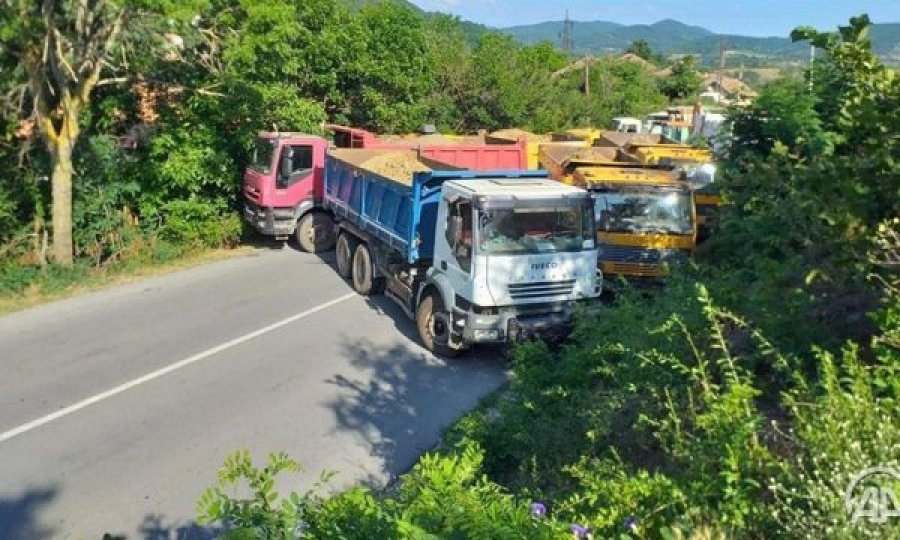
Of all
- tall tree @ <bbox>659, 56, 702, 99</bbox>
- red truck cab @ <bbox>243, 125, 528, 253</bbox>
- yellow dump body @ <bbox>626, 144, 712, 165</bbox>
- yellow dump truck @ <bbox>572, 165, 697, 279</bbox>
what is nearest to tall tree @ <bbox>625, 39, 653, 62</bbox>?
tall tree @ <bbox>659, 56, 702, 99</bbox>

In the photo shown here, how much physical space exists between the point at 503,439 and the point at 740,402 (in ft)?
9.96

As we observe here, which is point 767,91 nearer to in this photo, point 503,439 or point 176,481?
point 503,439

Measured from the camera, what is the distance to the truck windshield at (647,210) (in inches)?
478

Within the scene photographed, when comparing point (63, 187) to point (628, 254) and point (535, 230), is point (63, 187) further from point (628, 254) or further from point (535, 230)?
point (628, 254)

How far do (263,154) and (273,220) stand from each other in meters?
1.50

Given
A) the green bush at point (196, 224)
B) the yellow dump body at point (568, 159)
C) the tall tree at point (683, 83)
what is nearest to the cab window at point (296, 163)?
the green bush at point (196, 224)

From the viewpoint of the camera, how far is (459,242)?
9.74m

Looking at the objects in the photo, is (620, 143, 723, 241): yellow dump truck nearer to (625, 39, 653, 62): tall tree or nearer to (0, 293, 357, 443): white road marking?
(0, 293, 357, 443): white road marking

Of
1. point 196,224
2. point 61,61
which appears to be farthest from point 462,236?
point 196,224

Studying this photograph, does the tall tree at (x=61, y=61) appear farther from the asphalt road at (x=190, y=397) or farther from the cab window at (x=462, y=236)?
the cab window at (x=462, y=236)

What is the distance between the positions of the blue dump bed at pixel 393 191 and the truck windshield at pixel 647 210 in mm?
1459

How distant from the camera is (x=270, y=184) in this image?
16.0m

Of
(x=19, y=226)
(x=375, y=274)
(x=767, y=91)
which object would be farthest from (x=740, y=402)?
(x=19, y=226)

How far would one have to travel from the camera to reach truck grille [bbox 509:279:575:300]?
9578 mm
